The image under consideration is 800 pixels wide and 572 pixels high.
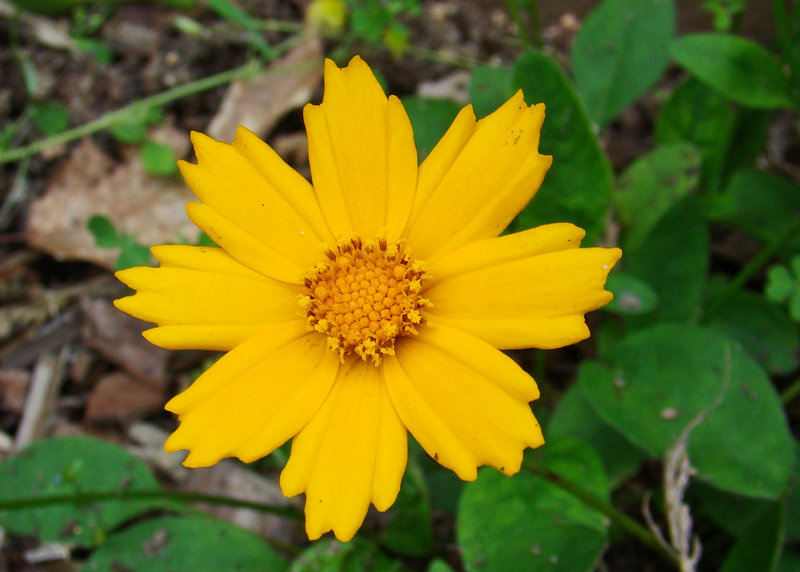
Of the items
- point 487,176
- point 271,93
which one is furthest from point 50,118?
point 487,176

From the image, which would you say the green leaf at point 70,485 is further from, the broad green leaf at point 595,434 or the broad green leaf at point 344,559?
the broad green leaf at point 595,434

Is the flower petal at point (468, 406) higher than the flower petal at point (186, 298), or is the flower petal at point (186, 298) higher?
the flower petal at point (186, 298)

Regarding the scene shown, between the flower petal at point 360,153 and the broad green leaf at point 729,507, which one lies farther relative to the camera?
the broad green leaf at point 729,507

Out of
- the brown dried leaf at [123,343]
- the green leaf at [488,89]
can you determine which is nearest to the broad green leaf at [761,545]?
the green leaf at [488,89]

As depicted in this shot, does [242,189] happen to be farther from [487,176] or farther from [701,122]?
[701,122]

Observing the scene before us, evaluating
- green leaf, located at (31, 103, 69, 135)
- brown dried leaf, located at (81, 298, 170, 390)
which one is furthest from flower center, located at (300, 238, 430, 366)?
green leaf, located at (31, 103, 69, 135)
